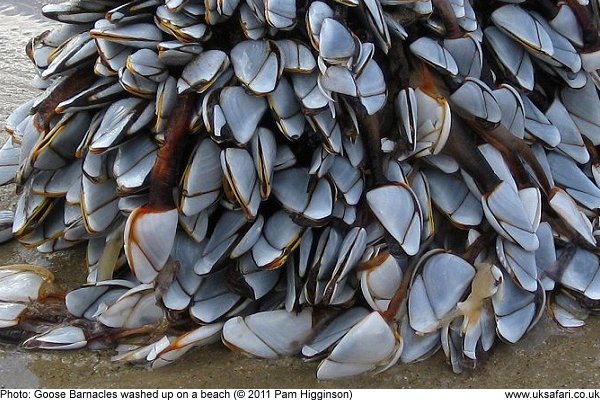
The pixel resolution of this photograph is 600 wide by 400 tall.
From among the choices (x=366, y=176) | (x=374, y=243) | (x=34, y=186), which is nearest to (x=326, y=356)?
(x=374, y=243)

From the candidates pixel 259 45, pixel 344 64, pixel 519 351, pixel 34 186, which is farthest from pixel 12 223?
pixel 519 351

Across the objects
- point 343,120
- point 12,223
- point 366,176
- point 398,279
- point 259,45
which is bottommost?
point 12,223

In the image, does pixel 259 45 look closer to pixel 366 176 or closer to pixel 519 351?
pixel 366 176

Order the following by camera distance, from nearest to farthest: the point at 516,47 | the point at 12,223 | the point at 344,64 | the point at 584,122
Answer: the point at 344,64, the point at 516,47, the point at 584,122, the point at 12,223

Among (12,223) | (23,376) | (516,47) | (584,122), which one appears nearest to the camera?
(23,376)

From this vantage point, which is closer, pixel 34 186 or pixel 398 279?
pixel 398 279
